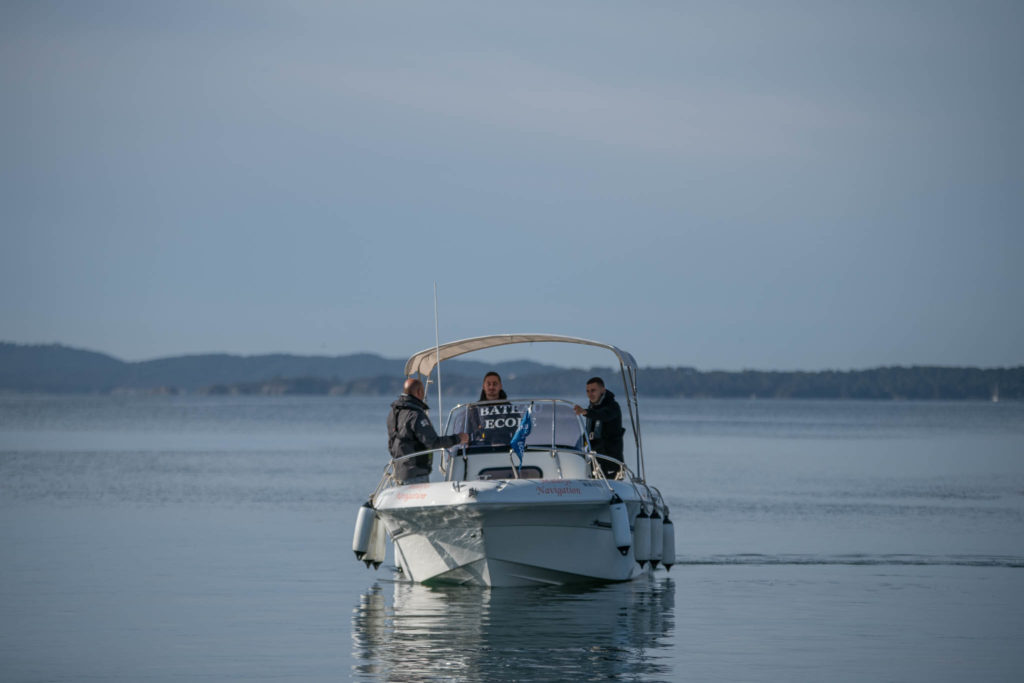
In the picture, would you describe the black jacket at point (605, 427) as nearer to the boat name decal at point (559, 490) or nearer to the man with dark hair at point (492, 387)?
the man with dark hair at point (492, 387)

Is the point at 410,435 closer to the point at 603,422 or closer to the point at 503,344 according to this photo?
the point at 603,422

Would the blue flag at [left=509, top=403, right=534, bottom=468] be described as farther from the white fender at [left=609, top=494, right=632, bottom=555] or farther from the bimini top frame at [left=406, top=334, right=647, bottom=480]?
the bimini top frame at [left=406, top=334, right=647, bottom=480]

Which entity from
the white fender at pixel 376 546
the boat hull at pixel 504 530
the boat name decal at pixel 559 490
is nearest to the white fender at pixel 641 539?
the boat hull at pixel 504 530

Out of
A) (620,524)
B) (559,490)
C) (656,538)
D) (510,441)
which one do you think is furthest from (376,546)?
(656,538)

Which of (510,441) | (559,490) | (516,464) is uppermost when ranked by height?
(510,441)

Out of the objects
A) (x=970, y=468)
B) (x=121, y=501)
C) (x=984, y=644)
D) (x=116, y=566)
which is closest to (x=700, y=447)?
(x=970, y=468)

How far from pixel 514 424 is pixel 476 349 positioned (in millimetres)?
2234

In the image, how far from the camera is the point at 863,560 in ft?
66.1

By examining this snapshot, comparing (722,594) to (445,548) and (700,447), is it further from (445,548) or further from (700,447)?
(700,447)

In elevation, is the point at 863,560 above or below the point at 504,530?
below

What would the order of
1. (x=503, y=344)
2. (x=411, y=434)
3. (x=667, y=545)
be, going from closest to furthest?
1. (x=411, y=434)
2. (x=667, y=545)
3. (x=503, y=344)

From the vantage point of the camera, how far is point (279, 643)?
1296 cm

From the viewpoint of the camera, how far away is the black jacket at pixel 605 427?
16.4m

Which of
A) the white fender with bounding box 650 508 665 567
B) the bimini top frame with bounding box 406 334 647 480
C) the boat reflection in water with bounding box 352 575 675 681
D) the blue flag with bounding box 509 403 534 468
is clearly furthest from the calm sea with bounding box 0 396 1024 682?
the bimini top frame with bounding box 406 334 647 480
